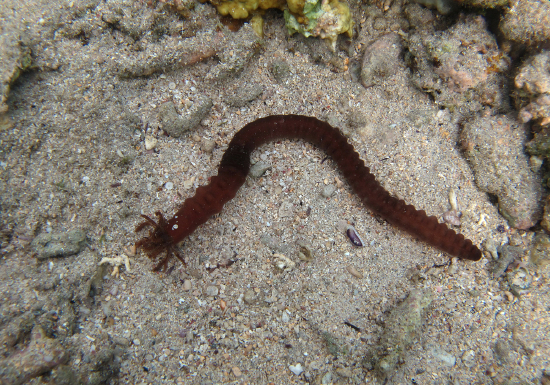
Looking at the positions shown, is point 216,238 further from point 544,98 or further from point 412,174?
point 544,98

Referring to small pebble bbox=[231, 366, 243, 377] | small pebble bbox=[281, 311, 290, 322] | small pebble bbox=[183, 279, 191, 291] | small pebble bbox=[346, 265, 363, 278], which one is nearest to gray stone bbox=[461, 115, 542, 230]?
small pebble bbox=[346, 265, 363, 278]

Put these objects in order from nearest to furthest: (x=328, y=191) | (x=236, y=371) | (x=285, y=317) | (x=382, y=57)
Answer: (x=236, y=371) → (x=285, y=317) → (x=328, y=191) → (x=382, y=57)

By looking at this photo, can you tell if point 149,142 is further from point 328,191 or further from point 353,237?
point 353,237

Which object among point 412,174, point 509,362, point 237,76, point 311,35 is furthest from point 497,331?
point 237,76

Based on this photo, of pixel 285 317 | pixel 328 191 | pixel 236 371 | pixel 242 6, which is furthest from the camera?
pixel 328 191

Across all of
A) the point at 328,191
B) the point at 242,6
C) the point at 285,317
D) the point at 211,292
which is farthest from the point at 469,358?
the point at 242,6

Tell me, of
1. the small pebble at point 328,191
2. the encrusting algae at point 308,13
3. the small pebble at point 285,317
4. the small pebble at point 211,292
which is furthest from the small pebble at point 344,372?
the encrusting algae at point 308,13

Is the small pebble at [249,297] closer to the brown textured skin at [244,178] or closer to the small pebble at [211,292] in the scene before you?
the small pebble at [211,292]

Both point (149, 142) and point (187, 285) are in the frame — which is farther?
point (149, 142)
